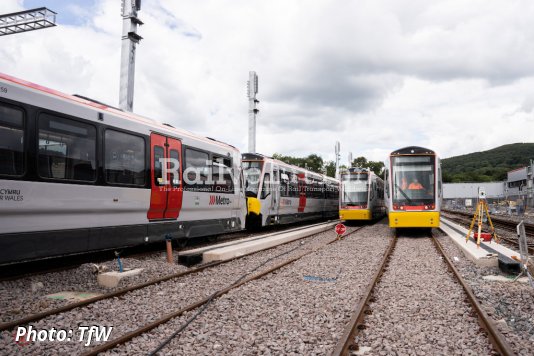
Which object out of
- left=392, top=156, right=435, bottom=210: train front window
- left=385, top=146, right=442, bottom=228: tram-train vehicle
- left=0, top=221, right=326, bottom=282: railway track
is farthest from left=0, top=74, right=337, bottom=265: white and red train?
left=392, top=156, right=435, bottom=210: train front window

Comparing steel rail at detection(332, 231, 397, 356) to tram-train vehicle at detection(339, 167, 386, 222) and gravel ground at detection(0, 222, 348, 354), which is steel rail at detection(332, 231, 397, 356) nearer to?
gravel ground at detection(0, 222, 348, 354)

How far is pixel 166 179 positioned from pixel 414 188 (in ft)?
31.4

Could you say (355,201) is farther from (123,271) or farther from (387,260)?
(123,271)

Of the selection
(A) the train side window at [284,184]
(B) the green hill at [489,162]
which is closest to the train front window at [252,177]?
(A) the train side window at [284,184]

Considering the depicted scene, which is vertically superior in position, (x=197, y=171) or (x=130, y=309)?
(x=197, y=171)

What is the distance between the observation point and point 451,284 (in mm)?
7391

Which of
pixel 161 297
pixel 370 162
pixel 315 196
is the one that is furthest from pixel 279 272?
pixel 370 162

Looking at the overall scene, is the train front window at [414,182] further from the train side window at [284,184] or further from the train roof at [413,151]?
the train side window at [284,184]

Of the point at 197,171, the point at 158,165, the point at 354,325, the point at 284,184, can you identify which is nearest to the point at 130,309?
the point at 354,325

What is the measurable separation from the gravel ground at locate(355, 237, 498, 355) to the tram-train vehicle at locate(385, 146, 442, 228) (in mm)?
6947

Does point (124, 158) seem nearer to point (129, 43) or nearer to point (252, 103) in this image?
point (129, 43)

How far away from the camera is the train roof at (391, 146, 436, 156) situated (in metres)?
15.8

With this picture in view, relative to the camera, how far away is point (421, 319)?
535 centimetres

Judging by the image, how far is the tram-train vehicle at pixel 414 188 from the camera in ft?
50.5
